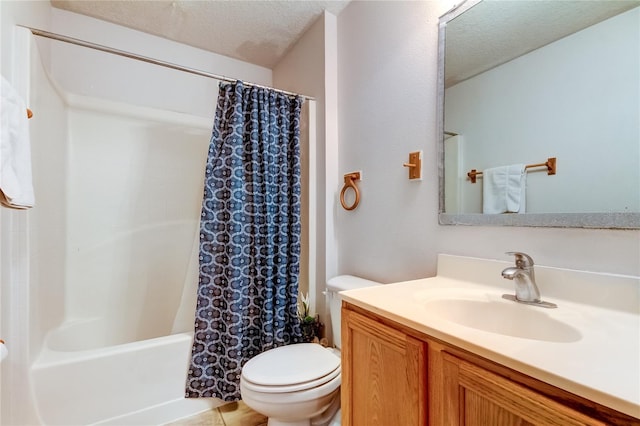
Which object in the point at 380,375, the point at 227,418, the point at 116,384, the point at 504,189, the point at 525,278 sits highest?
the point at 504,189

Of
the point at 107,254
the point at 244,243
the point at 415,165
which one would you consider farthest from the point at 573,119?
the point at 107,254

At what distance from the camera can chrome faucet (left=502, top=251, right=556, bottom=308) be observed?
0.79 metres

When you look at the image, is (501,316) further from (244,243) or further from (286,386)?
(244,243)

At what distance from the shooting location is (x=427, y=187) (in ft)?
3.99

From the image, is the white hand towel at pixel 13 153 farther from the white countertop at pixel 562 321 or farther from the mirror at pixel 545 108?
the mirror at pixel 545 108

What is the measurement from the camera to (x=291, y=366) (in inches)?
47.9

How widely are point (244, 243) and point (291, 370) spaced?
0.71m

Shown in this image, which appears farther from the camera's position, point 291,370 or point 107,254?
point 107,254

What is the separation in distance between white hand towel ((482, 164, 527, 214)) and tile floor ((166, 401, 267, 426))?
5.01 feet

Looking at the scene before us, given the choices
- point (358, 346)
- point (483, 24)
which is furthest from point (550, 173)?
point (358, 346)

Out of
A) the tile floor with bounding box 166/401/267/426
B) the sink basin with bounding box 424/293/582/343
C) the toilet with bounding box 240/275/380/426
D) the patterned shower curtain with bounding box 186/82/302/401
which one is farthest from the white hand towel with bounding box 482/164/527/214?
the tile floor with bounding box 166/401/267/426

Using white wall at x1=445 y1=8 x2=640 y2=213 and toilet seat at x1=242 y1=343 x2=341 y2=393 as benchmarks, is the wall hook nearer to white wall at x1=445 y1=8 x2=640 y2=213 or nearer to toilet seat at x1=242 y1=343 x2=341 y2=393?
white wall at x1=445 y1=8 x2=640 y2=213

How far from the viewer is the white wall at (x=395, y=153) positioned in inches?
40.6

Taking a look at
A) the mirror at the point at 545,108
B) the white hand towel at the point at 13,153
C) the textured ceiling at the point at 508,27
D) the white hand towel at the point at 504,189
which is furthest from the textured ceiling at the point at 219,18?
the white hand towel at the point at 504,189
